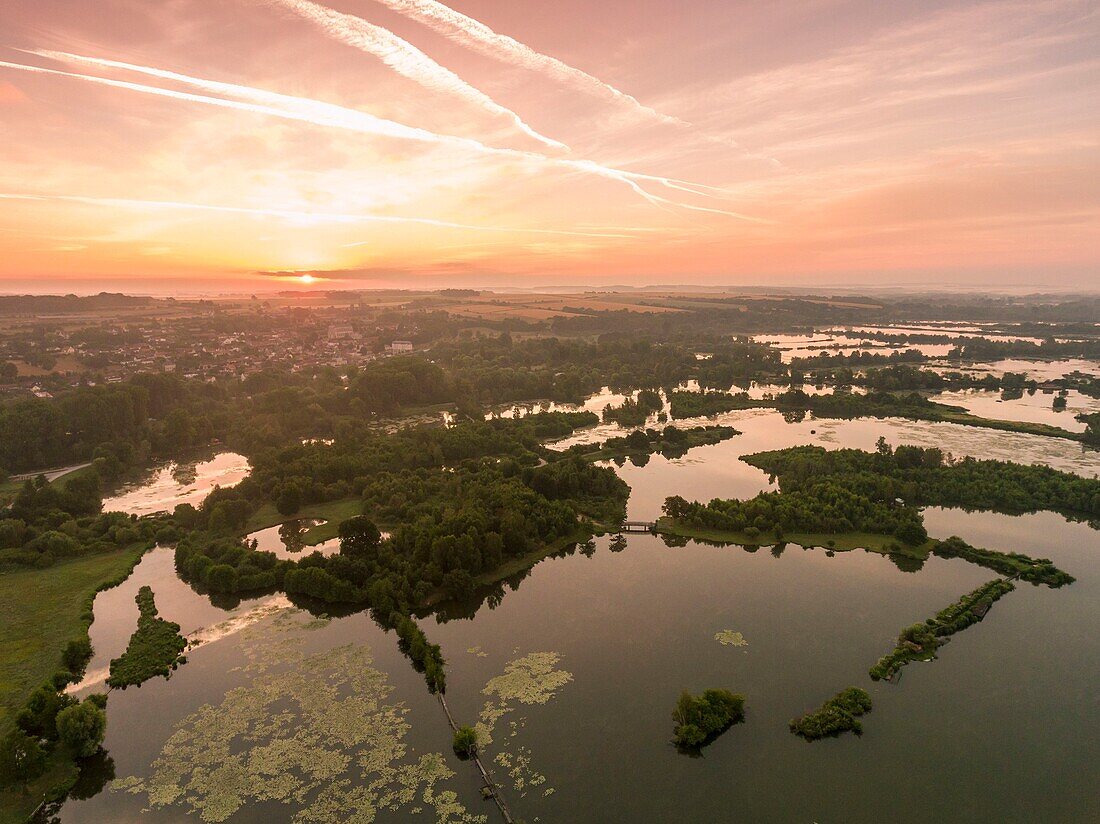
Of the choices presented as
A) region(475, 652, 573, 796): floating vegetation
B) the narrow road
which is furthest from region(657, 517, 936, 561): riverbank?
the narrow road

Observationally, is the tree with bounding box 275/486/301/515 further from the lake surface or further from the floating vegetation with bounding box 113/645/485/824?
the floating vegetation with bounding box 113/645/485/824

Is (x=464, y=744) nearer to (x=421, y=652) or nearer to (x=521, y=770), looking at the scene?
(x=521, y=770)

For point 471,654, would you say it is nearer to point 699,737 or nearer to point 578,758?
point 578,758

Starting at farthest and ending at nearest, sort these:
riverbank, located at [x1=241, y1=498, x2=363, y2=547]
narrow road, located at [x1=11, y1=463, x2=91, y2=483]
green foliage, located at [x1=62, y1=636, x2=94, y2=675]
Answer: narrow road, located at [x1=11, y1=463, x2=91, y2=483] < riverbank, located at [x1=241, y1=498, x2=363, y2=547] < green foliage, located at [x1=62, y1=636, x2=94, y2=675]

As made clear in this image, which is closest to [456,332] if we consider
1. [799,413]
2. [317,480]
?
[799,413]

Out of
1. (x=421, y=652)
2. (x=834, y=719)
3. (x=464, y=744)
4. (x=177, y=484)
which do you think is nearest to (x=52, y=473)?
(x=177, y=484)

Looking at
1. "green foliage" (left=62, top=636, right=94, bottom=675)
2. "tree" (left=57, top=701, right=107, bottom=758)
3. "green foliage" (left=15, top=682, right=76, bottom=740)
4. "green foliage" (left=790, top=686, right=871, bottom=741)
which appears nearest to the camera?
"tree" (left=57, top=701, right=107, bottom=758)
